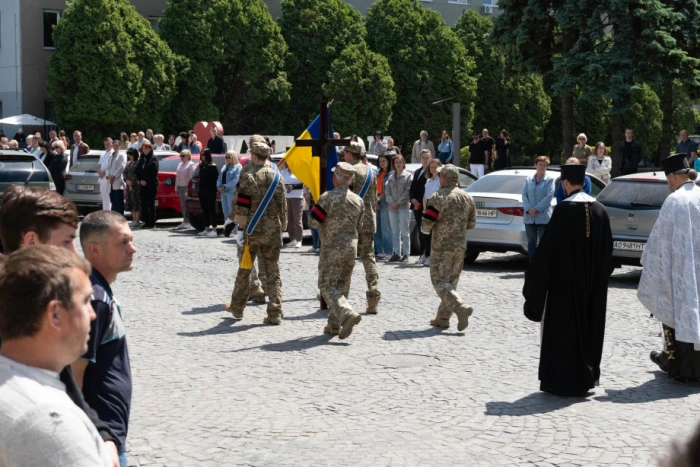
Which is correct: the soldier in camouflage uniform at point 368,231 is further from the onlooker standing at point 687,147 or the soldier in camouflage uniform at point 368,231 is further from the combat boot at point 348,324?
the onlooker standing at point 687,147

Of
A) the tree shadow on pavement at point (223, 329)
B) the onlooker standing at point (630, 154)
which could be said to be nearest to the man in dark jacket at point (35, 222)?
the tree shadow on pavement at point (223, 329)

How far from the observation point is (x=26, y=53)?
161 ft

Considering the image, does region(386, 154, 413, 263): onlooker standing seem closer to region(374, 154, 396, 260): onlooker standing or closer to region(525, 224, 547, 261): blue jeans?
region(374, 154, 396, 260): onlooker standing

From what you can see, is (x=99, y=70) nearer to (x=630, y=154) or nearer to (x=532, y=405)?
(x=630, y=154)

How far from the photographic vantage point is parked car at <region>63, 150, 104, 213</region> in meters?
25.0

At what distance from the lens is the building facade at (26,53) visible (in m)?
49.0

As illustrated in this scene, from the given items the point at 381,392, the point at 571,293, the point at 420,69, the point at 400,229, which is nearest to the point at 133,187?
the point at 400,229

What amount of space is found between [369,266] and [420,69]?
43280 mm

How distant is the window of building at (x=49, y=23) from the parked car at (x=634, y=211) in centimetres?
3933

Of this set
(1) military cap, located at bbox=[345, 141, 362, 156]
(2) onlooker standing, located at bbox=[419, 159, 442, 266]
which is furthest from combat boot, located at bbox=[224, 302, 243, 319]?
(2) onlooker standing, located at bbox=[419, 159, 442, 266]

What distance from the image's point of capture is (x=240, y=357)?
9867 millimetres

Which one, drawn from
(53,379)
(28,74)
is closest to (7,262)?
(53,379)

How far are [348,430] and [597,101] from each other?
90.5 ft

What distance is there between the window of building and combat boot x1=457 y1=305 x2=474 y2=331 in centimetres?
4254
